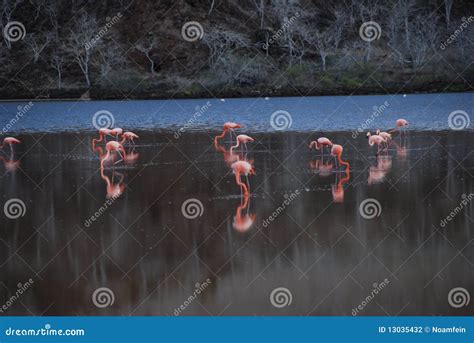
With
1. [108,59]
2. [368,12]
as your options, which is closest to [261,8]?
[368,12]

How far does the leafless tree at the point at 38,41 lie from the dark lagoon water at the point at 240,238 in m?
57.4

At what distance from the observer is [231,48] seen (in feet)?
238

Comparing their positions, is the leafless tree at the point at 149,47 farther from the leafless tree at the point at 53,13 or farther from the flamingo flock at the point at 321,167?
the flamingo flock at the point at 321,167

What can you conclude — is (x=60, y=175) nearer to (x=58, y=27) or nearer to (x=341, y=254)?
(x=341, y=254)

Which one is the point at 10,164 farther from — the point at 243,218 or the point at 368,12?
the point at 368,12

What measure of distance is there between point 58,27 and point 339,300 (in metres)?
73.3

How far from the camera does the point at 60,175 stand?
16422mm

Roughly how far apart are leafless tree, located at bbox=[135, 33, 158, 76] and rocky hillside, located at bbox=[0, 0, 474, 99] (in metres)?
0.13

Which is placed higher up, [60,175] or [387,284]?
[60,175]

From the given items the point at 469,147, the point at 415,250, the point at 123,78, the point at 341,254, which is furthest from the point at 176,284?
the point at 123,78

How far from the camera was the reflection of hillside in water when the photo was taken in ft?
25.7

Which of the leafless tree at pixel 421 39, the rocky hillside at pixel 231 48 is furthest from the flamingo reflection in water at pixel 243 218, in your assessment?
the leafless tree at pixel 421 39

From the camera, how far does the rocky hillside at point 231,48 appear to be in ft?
212

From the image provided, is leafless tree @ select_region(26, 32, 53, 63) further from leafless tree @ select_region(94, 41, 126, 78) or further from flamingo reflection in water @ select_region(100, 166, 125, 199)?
flamingo reflection in water @ select_region(100, 166, 125, 199)
